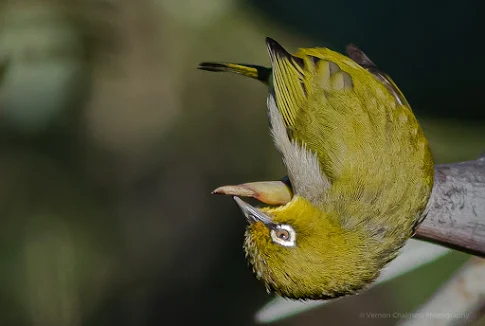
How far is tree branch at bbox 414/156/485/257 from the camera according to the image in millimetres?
3141

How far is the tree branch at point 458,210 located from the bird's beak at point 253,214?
Result: 2.53 feet

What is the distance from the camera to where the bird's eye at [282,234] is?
118 inches

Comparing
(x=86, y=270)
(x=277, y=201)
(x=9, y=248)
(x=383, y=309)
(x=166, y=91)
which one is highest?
(x=166, y=91)

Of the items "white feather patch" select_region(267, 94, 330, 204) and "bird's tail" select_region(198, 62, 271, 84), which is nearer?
"white feather patch" select_region(267, 94, 330, 204)

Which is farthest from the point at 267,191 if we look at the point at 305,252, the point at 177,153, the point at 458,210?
the point at 177,153

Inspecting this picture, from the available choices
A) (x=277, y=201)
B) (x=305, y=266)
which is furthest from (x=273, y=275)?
(x=277, y=201)

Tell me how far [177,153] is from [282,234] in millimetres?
3068

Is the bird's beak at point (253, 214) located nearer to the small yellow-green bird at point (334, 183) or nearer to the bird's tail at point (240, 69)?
A: the small yellow-green bird at point (334, 183)

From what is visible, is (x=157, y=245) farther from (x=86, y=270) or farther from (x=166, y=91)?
(x=166, y=91)

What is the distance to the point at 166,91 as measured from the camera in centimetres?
593

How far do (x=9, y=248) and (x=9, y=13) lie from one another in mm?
1837

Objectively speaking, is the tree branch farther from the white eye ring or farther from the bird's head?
the white eye ring

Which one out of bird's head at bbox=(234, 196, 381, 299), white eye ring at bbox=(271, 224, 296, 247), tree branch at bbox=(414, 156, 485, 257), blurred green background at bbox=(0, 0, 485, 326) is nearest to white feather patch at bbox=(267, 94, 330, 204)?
bird's head at bbox=(234, 196, 381, 299)

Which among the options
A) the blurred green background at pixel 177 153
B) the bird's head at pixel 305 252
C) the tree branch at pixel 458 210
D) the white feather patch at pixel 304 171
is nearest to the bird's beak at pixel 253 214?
the bird's head at pixel 305 252
